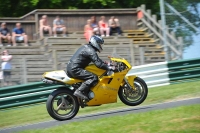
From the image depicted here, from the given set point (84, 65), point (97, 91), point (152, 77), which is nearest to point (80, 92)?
point (97, 91)

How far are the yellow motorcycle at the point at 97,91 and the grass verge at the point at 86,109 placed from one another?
122 centimetres

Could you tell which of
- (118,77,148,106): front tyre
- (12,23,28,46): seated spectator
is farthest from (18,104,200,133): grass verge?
(12,23,28,46): seated spectator

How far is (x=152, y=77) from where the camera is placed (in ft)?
56.5

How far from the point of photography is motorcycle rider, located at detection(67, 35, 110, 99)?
11156 mm

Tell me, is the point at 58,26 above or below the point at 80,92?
above

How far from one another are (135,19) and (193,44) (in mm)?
9218

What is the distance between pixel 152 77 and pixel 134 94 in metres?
5.52

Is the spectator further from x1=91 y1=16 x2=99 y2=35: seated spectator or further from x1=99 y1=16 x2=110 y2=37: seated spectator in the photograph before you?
x1=99 y1=16 x2=110 y2=37: seated spectator

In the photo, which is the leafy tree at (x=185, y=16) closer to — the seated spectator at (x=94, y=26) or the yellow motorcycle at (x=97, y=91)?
the seated spectator at (x=94, y=26)

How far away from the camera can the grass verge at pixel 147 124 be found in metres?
8.55

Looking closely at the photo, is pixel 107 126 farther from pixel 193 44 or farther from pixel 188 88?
pixel 193 44

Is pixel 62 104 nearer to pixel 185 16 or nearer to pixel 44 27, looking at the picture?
pixel 185 16

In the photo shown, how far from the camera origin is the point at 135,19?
26.0 meters

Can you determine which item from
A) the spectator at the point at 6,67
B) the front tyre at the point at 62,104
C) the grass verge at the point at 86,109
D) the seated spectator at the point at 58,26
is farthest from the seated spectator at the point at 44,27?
the front tyre at the point at 62,104
